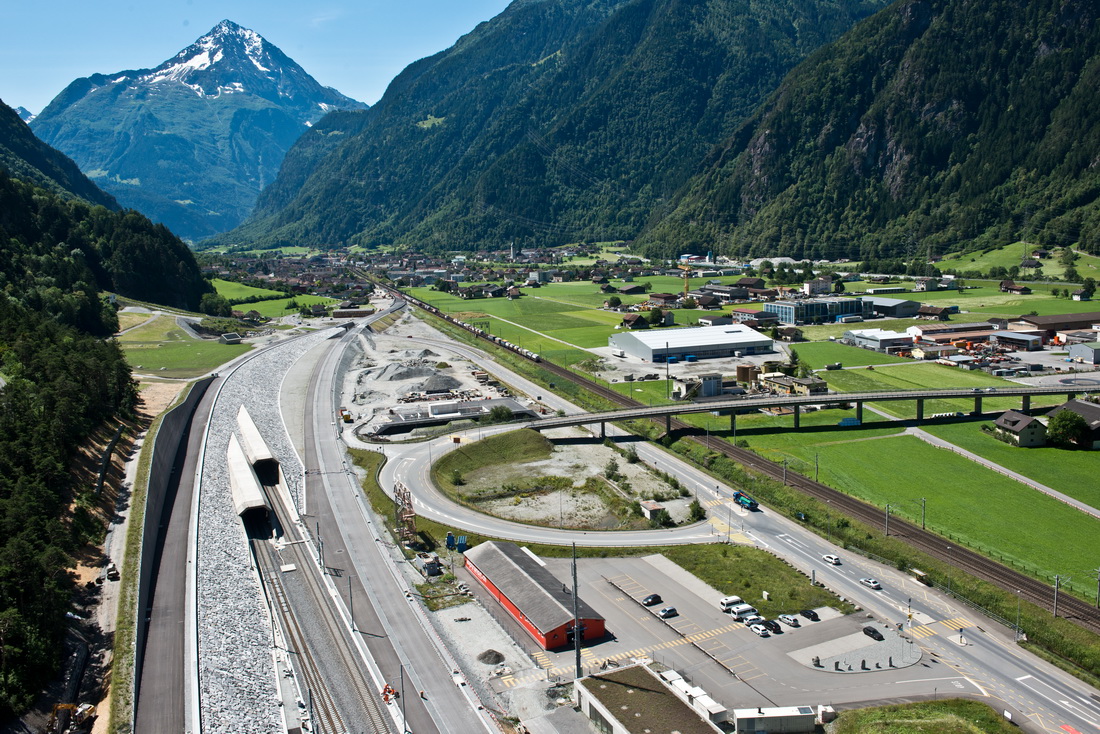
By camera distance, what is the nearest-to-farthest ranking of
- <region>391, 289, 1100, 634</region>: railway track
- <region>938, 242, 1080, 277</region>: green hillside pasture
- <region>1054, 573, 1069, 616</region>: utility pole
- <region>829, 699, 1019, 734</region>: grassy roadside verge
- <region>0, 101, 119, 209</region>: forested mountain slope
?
<region>829, 699, 1019, 734</region>: grassy roadside verge → <region>1054, 573, 1069, 616</region>: utility pole → <region>391, 289, 1100, 634</region>: railway track → <region>938, 242, 1080, 277</region>: green hillside pasture → <region>0, 101, 119, 209</region>: forested mountain slope

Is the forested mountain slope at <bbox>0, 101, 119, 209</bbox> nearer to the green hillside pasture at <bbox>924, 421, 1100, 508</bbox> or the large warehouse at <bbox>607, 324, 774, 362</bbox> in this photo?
the large warehouse at <bbox>607, 324, 774, 362</bbox>

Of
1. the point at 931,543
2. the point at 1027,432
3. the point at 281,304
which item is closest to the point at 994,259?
the point at 1027,432

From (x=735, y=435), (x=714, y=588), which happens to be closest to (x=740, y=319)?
(x=735, y=435)

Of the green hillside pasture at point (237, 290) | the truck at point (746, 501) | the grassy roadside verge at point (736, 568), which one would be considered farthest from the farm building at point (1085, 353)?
the green hillside pasture at point (237, 290)

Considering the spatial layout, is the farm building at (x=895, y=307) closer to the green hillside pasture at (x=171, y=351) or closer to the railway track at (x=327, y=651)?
the green hillside pasture at (x=171, y=351)

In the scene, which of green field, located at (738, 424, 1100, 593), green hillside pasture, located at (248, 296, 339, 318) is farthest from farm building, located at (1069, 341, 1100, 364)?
green hillside pasture, located at (248, 296, 339, 318)

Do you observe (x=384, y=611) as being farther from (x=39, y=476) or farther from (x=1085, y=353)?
(x=1085, y=353)

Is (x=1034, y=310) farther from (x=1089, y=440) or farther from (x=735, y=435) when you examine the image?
(x=735, y=435)
